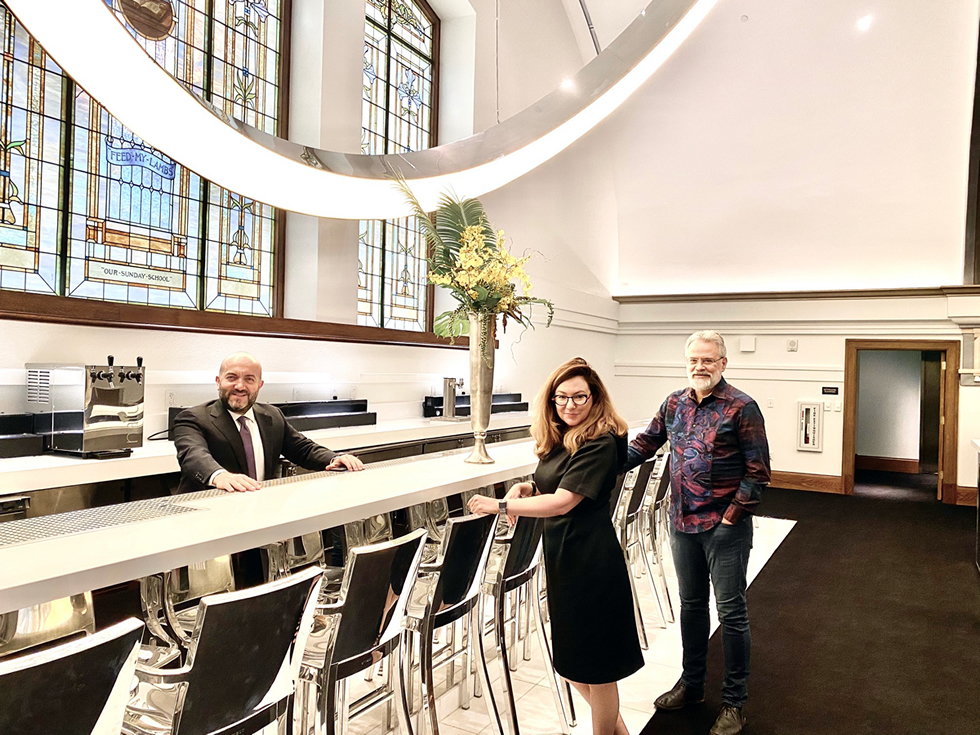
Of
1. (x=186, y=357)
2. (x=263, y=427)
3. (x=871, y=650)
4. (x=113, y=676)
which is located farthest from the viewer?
(x=186, y=357)

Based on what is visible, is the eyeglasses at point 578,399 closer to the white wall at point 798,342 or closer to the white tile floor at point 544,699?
the white tile floor at point 544,699

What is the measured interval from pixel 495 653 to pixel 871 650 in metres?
1.89

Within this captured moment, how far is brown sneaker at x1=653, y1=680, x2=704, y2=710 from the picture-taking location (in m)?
2.92

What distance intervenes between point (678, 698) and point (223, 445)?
2.06 m

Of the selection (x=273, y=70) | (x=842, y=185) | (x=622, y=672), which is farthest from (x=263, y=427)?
(x=842, y=185)

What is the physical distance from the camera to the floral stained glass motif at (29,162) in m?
3.55

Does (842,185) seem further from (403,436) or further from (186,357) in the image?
(186,357)

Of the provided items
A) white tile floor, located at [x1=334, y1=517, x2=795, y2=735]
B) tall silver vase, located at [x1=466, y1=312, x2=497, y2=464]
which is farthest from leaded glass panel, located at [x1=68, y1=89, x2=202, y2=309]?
white tile floor, located at [x1=334, y1=517, x2=795, y2=735]

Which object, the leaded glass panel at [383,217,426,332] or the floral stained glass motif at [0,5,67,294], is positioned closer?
the floral stained glass motif at [0,5,67,294]

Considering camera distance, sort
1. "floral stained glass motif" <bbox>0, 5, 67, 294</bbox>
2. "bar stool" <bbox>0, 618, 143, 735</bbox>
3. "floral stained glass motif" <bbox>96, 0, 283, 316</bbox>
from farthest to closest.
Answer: "floral stained glass motif" <bbox>96, 0, 283, 316</bbox>, "floral stained glass motif" <bbox>0, 5, 67, 294</bbox>, "bar stool" <bbox>0, 618, 143, 735</bbox>

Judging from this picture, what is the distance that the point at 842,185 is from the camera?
26.9 ft

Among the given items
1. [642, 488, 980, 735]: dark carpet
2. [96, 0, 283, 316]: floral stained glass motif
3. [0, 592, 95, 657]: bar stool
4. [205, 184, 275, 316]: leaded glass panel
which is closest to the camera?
[0, 592, 95, 657]: bar stool

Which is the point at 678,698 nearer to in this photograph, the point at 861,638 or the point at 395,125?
the point at 861,638

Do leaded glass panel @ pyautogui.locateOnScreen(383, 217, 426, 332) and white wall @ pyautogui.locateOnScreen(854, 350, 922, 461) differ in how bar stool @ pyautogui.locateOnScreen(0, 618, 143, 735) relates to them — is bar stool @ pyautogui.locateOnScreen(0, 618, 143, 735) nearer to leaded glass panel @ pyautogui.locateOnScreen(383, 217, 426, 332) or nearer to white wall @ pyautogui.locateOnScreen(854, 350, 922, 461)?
leaded glass panel @ pyautogui.locateOnScreen(383, 217, 426, 332)
